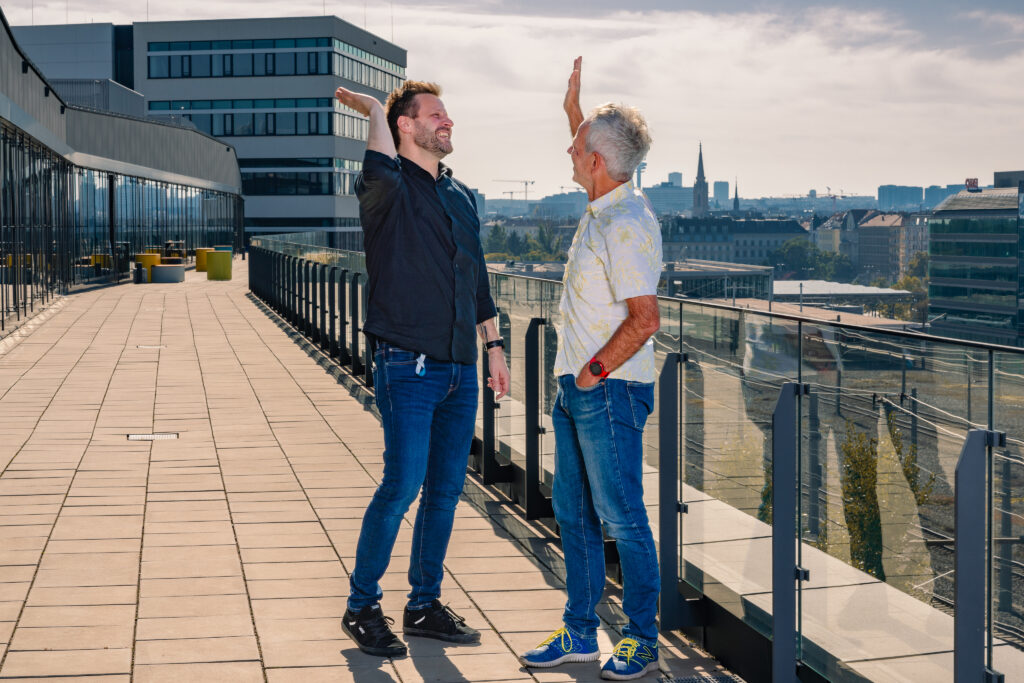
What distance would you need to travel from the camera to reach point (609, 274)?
143 inches

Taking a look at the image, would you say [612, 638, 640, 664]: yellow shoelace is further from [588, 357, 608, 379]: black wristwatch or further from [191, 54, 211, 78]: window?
[191, 54, 211, 78]: window

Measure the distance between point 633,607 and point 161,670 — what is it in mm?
1436

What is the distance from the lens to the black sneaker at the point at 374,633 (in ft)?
13.2

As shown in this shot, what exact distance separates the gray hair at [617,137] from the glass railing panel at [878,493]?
0.71 metres

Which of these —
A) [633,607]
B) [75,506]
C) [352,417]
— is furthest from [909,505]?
[352,417]

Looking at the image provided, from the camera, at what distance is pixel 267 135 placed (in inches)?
3246

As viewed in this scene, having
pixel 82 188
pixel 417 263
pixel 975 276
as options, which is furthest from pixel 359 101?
pixel 975 276

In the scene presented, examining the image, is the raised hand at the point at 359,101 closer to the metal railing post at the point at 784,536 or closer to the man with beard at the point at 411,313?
the man with beard at the point at 411,313

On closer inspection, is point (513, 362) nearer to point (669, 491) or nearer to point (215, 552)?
point (215, 552)

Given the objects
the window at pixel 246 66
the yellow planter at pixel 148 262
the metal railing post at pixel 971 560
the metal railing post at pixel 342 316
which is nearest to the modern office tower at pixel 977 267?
the window at pixel 246 66

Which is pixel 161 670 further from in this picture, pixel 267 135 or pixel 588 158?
pixel 267 135

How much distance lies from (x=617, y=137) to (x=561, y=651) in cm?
159

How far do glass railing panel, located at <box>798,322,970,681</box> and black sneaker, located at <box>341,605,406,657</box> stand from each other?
1.30 metres

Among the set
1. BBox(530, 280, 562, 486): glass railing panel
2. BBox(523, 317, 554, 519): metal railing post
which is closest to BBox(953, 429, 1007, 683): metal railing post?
BBox(530, 280, 562, 486): glass railing panel
